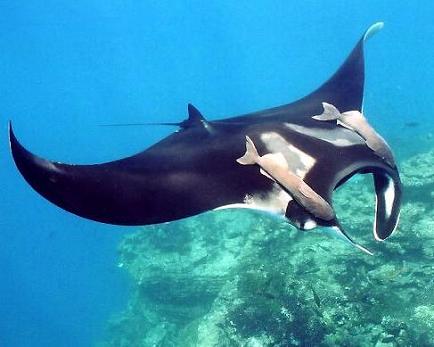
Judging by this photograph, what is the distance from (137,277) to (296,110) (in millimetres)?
10134

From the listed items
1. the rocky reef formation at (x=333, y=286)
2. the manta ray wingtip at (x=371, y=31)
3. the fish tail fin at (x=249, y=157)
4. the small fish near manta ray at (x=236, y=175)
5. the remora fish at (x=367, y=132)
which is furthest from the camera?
the rocky reef formation at (x=333, y=286)

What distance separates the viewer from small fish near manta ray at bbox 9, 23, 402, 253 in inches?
100

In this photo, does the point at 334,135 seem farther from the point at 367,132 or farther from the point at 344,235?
the point at 344,235

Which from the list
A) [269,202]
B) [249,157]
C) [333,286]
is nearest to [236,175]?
[249,157]

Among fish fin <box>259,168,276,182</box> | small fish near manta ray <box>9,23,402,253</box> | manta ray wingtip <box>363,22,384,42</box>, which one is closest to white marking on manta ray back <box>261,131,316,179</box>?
small fish near manta ray <box>9,23,402,253</box>

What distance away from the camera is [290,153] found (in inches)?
122

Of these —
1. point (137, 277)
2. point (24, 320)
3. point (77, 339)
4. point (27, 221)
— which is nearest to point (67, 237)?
point (24, 320)

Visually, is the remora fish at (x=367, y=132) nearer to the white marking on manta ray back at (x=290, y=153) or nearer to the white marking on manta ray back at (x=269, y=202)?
the white marking on manta ray back at (x=290, y=153)

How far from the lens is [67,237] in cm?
5438

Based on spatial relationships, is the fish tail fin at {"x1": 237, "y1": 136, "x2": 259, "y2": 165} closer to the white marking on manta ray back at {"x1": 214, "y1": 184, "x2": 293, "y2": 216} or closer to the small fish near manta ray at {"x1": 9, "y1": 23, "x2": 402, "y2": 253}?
the small fish near manta ray at {"x1": 9, "y1": 23, "x2": 402, "y2": 253}

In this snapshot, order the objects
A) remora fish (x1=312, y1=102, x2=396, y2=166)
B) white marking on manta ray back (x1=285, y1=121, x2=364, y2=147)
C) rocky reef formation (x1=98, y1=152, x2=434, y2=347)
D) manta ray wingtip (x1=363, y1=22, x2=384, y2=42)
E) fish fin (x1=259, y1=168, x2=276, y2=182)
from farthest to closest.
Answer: rocky reef formation (x1=98, y1=152, x2=434, y2=347) < manta ray wingtip (x1=363, y1=22, x2=384, y2=42) < white marking on manta ray back (x1=285, y1=121, x2=364, y2=147) < remora fish (x1=312, y1=102, x2=396, y2=166) < fish fin (x1=259, y1=168, x2=276, y2=182)

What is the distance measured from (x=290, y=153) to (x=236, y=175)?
0.47 m

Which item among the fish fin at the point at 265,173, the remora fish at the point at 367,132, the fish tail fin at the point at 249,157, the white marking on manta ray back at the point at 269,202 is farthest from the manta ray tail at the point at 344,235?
the remora fish at the point at 367,132

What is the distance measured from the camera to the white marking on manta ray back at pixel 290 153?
115 inches
